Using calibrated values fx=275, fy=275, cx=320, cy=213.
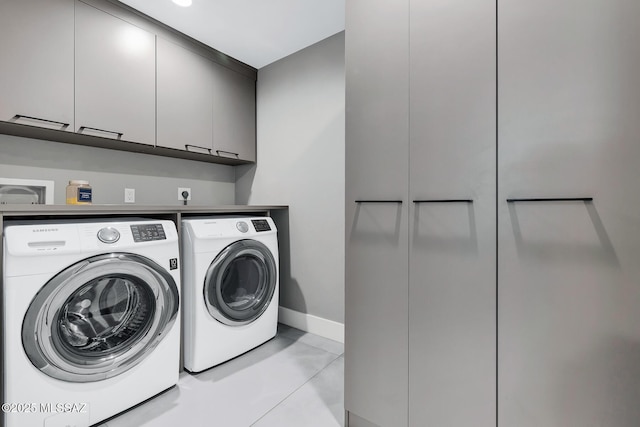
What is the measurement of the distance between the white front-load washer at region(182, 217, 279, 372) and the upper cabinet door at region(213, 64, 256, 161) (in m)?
0.80

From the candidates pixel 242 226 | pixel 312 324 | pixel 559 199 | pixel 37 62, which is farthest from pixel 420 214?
pixel 37 62

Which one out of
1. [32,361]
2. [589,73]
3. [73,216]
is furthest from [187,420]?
[589,73]

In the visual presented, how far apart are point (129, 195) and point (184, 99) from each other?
87 cm

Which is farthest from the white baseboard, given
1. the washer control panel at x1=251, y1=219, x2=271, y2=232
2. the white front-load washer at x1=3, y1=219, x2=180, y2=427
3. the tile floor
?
the white front-load washer at x1=3, y1=219, x2=180, y2=427

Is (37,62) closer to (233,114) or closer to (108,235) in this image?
(108,235)

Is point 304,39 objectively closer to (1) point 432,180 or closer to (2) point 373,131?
(2) point 373,131

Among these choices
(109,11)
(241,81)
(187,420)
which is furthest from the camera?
(241,81)

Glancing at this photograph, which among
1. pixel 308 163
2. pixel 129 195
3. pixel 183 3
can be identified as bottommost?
pixel 129 195

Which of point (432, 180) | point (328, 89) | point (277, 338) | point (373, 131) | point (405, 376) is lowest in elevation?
point (277, 338)

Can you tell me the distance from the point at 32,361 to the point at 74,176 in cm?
125

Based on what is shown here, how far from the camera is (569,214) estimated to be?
34.1 inches

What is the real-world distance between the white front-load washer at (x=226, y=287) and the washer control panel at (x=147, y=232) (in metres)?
0.19

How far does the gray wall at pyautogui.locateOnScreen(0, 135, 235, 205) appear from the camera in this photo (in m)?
1.70

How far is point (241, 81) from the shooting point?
2578 mm
